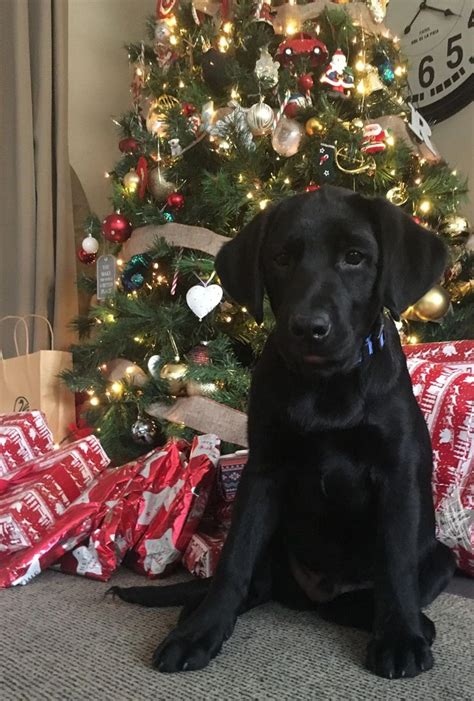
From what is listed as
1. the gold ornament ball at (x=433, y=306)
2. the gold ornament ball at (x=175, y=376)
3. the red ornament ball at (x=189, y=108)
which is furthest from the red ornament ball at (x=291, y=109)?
the gold ornament ball at (x=175, y=376)

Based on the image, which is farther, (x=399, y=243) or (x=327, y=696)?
(x=399, y=243)

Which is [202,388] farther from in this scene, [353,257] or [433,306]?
[353,257]

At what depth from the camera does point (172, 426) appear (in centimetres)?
198

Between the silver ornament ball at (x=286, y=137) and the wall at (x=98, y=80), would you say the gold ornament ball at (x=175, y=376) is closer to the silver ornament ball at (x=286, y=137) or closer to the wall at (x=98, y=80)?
the silver ornament ball at (x=286, y=137)

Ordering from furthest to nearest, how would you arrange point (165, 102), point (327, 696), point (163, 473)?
point (165, 102), point (163, 473), point (327, 696)

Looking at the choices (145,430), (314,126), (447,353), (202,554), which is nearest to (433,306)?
(447,353)

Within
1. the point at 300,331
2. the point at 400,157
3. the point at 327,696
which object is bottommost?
the point at 327,696

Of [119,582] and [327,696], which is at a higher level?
[327,696]

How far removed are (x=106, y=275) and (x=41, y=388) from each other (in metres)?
0.45

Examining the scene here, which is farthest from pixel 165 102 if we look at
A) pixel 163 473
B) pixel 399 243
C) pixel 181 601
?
pixel 181 601

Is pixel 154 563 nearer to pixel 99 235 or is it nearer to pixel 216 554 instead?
pixel 216 554

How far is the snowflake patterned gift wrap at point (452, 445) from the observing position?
1302 mm

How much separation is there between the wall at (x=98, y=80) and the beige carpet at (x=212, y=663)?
245 cm

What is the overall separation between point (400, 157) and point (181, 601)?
1460mm
